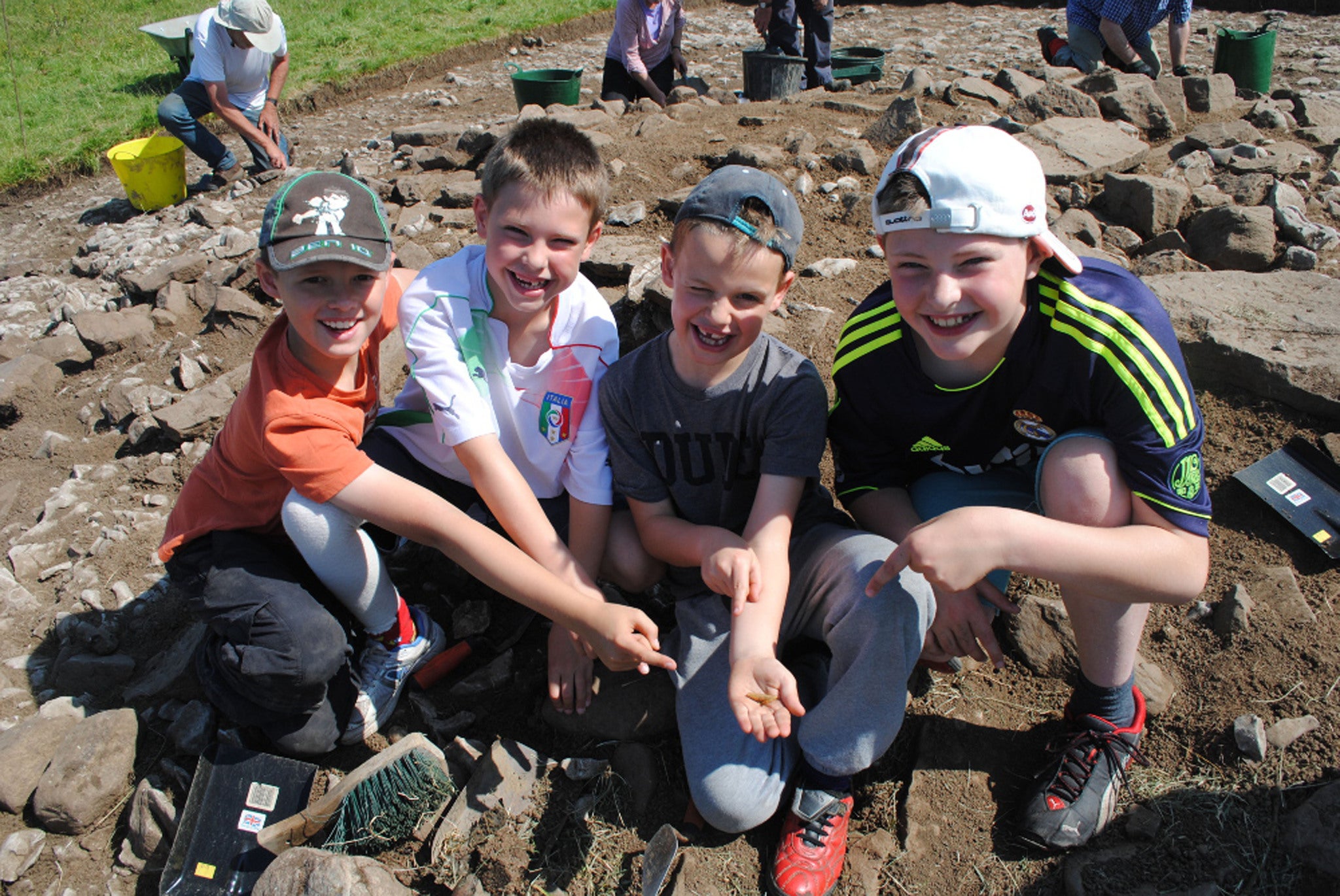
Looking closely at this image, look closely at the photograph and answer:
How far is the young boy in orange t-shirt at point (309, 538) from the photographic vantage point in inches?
90.5

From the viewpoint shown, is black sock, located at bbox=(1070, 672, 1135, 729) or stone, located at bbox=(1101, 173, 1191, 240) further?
stone, located at bbox=(1101, 173, 1191, 240)

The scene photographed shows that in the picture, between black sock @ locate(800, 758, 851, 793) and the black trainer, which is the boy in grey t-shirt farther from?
the black trainer

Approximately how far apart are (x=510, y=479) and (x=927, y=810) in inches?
53.3

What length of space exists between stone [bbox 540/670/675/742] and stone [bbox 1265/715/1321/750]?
1496 mm

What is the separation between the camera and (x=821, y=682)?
7.63 feet

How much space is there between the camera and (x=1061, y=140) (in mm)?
5043

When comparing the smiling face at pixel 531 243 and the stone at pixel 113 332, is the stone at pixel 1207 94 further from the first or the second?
the stone at pixel 113 332

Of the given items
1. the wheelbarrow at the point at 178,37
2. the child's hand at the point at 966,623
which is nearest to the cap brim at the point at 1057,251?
the child's hand at the point at 966,623

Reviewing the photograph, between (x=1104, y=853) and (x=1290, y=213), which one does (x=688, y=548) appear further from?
(x=1290, y=213)

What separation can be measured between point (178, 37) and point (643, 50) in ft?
18.9

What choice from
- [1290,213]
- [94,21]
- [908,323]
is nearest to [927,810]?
[908,323]

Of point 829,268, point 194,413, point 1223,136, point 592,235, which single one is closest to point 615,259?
point 829,268

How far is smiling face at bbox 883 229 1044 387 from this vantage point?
194 centimetres

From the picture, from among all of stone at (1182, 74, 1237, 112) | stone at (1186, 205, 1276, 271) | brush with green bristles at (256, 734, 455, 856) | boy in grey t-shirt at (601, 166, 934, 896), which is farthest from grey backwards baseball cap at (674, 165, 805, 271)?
stone at (1182, 74, 1237, 112)
